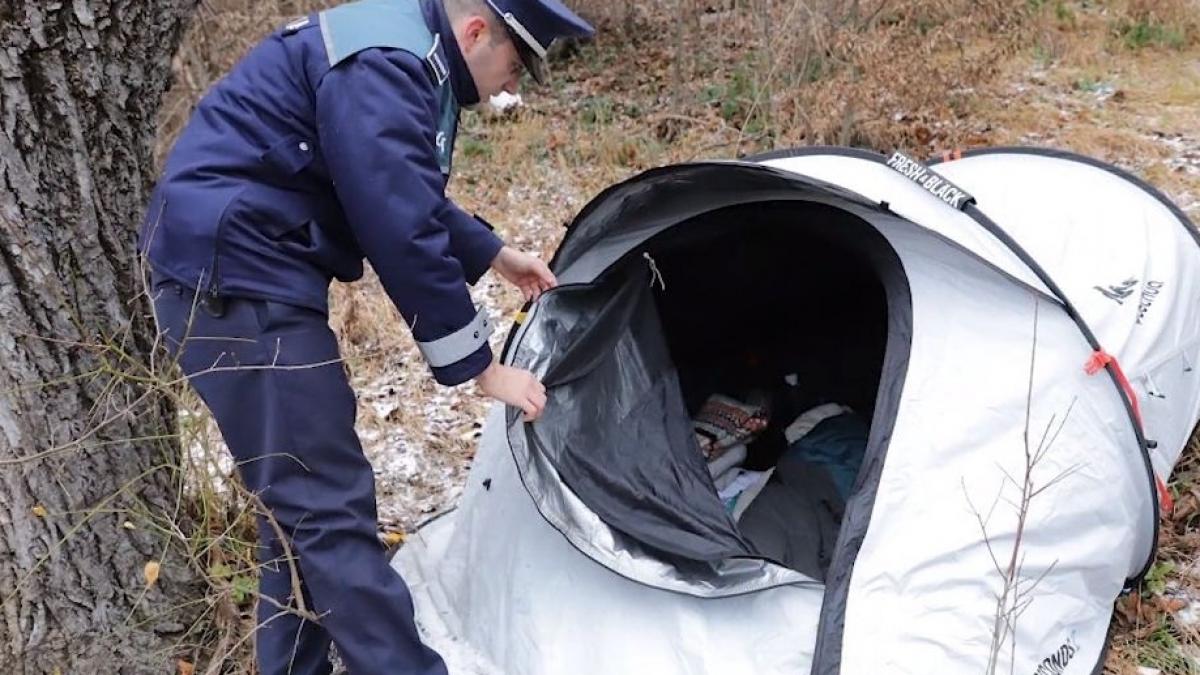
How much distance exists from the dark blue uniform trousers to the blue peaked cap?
64 cm

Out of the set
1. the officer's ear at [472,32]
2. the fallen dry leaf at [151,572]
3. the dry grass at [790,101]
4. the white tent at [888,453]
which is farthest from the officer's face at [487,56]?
the dry grass at [790,101]

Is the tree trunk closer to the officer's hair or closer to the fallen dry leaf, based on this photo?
the fallen dry leaf

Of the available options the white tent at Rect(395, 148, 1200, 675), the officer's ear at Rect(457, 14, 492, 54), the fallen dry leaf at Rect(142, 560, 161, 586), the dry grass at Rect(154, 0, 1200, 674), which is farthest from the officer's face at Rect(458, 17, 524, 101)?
the dry grass at Rect(154, 0, 1200, 674)

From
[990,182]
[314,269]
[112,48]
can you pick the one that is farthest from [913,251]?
[112,48]

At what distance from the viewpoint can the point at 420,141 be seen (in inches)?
66.3

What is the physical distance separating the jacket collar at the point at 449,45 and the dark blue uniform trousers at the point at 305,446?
1.68ft

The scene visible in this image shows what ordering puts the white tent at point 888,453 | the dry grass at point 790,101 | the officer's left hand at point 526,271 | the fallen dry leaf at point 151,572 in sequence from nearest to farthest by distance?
the white tent at point 888,453, the fallen dry leaf at point 151,572, the officer's left hand at point 526,271, the dry grass at point 790,101

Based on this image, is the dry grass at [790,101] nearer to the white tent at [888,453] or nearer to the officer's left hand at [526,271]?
the white tent at [888,453]

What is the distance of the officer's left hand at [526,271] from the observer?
2273mm

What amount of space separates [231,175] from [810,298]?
2147 mm

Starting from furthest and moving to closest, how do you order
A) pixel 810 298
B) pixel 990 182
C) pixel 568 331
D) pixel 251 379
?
1. pixel 810 298
2. pixel 990 182
3. pixel 568 331
4. pixel 251 379

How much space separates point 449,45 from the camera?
177 cm

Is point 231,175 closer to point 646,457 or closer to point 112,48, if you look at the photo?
point 112,48

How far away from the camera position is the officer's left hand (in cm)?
227
